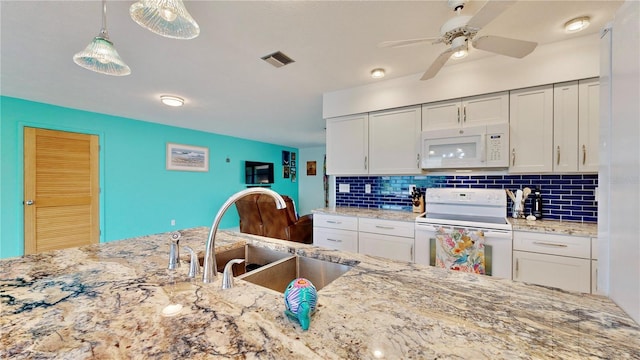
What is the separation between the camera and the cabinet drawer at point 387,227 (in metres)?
2.39

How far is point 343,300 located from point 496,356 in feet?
1.26

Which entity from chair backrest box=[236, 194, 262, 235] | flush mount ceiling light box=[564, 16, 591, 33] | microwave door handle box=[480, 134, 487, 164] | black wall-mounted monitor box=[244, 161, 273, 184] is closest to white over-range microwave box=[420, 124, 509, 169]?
microwave door handle box=[480, 134, 487, 164]

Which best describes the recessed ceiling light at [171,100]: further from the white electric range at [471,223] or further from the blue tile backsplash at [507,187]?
the white electric range at [471,223]

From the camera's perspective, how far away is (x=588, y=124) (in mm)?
1941

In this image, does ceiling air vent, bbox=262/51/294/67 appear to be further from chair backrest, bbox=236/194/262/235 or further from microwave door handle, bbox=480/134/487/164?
chair backrest, bbox=236/194/262/235

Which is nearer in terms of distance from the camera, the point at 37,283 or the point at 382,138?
the point at 37,283

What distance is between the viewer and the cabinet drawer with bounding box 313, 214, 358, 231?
273cm

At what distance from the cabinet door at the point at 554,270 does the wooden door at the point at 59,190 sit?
5.33 meters

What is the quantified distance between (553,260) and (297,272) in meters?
1.91

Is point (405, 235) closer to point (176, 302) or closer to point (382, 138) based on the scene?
point (382, 138)

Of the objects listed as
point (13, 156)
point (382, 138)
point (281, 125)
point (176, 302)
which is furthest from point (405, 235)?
point (13, 156)

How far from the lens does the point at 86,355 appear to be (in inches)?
20.5

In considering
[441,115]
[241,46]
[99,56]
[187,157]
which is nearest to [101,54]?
[99,56]

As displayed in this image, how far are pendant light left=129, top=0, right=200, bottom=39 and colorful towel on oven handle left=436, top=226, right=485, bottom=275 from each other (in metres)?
2.26
